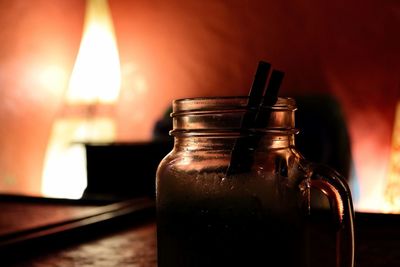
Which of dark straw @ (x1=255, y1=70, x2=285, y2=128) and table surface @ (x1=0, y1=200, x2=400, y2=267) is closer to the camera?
dark straw @ (x1=255, y1=70, x2=285, y2=128)

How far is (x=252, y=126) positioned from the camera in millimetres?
504

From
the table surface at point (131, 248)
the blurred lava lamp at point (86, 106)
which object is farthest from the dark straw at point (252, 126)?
the blurred lava lamp at point (86, 106)

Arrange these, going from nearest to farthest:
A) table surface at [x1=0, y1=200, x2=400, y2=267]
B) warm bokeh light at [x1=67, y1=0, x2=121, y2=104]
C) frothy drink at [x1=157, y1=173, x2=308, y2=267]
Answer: frothy drink at [x1=157, y1=173, x2=308, y2=267] → table surface at [x1=0, y1=200, x2=400, y2=267] → warm bokeh light at [x1=67, y1=0, x2=121, y2=104]

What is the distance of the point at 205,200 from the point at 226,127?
0.08m

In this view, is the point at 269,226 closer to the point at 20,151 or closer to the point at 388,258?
the point at 388,258

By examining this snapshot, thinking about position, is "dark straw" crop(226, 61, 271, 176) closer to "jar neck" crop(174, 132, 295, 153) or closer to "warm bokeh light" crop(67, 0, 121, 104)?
"jar neck" crop(174, 132, 295, 153)

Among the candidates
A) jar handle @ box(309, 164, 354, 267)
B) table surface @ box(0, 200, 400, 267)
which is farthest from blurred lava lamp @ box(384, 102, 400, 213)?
jar handle @ box(309, 164, 354, 267)

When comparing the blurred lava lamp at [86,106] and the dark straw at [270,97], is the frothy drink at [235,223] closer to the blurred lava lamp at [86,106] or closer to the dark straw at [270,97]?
the dark straw at [270,97]

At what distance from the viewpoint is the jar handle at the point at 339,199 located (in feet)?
1.74

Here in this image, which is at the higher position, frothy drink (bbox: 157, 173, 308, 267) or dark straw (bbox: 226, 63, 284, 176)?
dark straw (bbox: 226, 63, 284, 176)

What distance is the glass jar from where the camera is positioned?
50cm

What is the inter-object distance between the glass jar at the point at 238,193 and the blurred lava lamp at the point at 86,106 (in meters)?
2.21

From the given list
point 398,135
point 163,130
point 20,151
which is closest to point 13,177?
point 20,151

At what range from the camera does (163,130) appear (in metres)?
2.53
